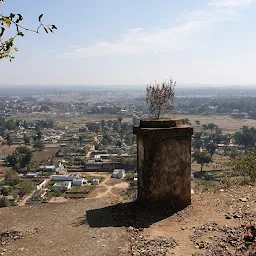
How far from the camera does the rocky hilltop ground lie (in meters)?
4.16

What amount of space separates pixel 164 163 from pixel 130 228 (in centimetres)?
128

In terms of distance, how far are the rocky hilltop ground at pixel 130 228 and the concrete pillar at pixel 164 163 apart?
254 millimetres

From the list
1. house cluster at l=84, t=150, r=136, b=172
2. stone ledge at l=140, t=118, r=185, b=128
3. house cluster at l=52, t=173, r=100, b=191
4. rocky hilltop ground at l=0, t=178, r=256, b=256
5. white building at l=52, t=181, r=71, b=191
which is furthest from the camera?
house cluster at l=84, t=150, r=136, b=172

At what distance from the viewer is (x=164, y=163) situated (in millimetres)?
5621

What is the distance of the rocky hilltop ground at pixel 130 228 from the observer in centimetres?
416

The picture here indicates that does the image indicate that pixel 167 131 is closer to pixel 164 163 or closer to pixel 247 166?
pixel 164 163

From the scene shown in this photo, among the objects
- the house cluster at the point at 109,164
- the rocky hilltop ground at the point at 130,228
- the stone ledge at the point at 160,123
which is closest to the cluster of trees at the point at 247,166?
the rocky hilltop ground at the point at 130,228

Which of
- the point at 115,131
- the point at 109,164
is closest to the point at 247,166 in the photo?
the point at 109,164

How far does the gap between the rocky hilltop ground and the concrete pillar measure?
0.83 feet

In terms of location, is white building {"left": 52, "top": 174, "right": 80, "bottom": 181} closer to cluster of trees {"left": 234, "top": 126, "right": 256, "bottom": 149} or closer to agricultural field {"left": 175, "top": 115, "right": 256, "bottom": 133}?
cluster of trees {"left": 234, "top": 126, "right": 256, "bottom": 149}

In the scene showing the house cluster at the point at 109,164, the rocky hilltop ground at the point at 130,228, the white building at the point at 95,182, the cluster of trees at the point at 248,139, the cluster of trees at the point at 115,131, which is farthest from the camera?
the cluster of trees at the point at 115,131

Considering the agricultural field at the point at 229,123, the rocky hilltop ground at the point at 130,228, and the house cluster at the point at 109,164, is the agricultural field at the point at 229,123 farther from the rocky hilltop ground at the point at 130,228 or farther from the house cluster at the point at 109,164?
the rocky hilltop ground at the point at 130,228

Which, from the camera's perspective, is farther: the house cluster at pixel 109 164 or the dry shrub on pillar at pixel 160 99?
the house cluster at pixel 109 164

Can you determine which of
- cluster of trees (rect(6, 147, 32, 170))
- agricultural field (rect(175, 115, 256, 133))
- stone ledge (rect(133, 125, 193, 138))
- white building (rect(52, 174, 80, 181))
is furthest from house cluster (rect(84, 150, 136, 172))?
stone ledge (rect(133, 125, 193, 138))
